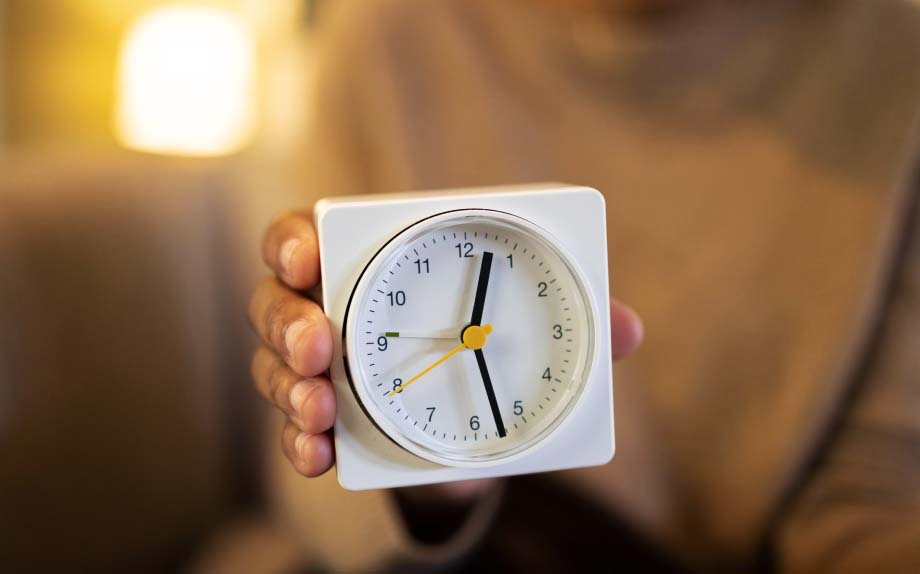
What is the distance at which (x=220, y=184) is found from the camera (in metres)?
1.16

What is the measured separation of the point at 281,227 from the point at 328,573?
39cm

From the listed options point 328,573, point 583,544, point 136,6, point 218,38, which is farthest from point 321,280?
point 136,6

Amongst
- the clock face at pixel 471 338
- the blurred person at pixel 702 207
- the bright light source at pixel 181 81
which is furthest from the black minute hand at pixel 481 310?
the bright light source at pixel 181 81

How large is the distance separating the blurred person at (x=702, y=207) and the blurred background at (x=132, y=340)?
6.3 inches

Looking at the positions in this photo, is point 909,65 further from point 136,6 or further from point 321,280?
point 136,6

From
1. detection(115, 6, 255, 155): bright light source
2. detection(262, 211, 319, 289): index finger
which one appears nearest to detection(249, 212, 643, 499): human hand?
detection(262, 211, 319, 289): index finger

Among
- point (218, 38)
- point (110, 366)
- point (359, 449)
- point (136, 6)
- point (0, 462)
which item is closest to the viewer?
point (359, 449)

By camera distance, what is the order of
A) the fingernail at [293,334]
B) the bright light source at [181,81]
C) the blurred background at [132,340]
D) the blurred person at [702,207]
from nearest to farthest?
the fingernail at [293,334], the blurred background at [132,340], the blurred person at [702,207], the bright light source at [181,81]

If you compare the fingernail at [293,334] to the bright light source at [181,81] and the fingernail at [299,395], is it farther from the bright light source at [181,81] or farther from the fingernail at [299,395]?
the bright light source at [181,81]

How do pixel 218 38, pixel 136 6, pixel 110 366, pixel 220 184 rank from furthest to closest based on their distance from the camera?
pixel 136 6 < pixel 218 38 < pixel 220 184 < pixel 110 366

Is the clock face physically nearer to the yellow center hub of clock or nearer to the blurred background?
the yellow center hub of clock

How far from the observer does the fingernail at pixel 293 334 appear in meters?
0.46

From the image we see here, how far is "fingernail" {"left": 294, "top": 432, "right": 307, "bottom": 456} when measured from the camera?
0.48 metres

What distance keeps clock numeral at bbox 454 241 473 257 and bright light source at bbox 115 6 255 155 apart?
3.83 ft
